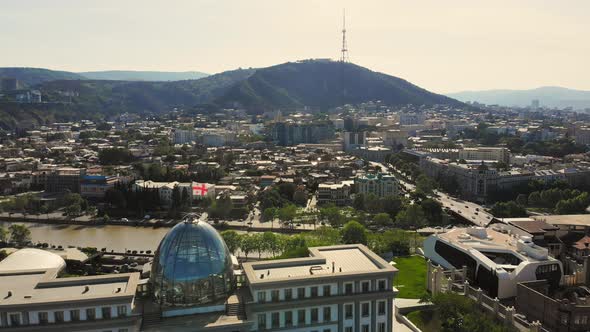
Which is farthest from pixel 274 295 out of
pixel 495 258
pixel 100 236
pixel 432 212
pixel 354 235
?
pixel 432 212

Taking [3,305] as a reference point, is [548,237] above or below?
below

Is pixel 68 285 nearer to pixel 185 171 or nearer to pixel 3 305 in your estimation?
pixel 3 305

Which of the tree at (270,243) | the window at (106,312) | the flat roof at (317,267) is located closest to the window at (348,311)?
the flat roof at (317,267)

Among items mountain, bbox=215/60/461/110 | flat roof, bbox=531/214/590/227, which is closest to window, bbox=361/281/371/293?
flat roof, bbox=531/214/590/227

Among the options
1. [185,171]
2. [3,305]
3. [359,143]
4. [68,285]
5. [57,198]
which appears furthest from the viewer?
[359,143]

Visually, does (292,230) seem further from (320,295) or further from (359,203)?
(320,295)

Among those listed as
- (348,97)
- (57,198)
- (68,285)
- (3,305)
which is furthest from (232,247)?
(348,97)

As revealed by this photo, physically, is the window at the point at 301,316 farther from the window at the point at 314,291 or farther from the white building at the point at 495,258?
the white building at the point at 495,258
